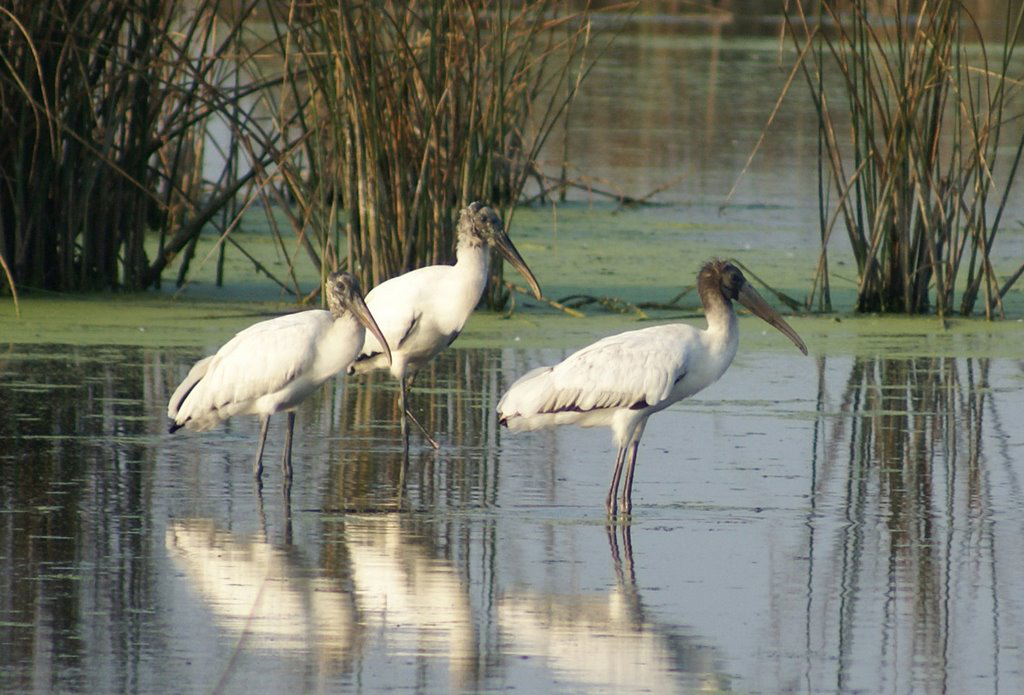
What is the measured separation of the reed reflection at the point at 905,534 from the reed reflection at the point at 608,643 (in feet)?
1.03

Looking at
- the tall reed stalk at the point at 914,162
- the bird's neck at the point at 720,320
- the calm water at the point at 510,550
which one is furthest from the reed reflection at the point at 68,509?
the tall reed stalk at the point at 914,162

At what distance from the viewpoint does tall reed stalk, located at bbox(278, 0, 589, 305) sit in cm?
1036

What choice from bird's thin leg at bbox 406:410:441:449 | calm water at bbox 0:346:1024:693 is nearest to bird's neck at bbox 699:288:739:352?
calm water at bbox 0:346:1024:693

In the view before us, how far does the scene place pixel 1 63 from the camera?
10812mm

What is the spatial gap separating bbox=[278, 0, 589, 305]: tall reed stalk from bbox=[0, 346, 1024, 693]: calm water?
1506 millimetres

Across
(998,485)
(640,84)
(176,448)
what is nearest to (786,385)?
(998,485)

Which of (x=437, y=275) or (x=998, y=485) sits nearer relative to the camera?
(x=998, y=485)

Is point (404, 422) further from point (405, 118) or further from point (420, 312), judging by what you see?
point (405, 118)

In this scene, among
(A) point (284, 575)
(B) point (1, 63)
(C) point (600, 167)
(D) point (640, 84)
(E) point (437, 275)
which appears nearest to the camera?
(A) point (284, 575)

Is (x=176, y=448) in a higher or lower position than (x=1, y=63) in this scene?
lower

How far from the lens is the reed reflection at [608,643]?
15.8ft

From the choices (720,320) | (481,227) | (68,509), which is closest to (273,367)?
(68,509)

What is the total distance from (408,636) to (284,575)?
77 cm

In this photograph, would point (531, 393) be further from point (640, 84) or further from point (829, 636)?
point (640, 84)
